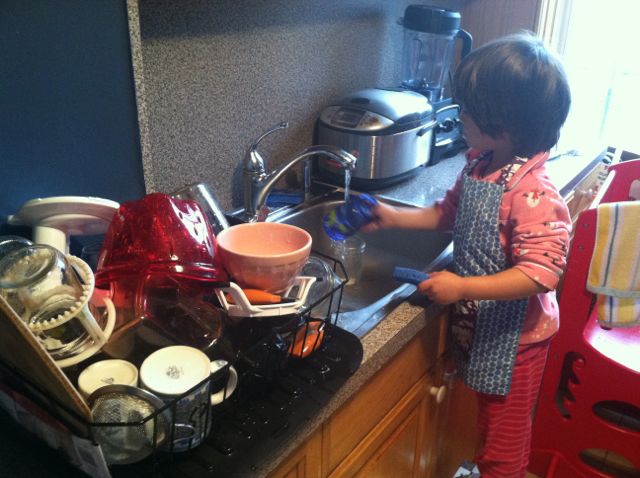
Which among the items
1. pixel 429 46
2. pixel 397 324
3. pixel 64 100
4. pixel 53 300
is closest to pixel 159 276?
pixel 53 300

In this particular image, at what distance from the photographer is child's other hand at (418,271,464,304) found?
96 centimetres

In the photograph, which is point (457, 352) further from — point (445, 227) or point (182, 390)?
point (182, 390)

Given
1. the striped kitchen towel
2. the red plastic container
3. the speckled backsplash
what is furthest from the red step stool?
the red plastic container

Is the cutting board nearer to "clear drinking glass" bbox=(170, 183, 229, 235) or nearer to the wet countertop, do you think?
the wet countertop

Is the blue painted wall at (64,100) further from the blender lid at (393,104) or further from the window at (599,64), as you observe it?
the window at (599,64)

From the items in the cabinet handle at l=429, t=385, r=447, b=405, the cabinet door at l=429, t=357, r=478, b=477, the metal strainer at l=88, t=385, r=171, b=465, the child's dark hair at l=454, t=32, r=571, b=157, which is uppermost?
the child's dark hair at l=454, t=32, r=571, b=157

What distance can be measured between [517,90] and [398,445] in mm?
700

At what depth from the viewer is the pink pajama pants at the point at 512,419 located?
1.15 metres

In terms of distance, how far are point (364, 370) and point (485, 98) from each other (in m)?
0.50

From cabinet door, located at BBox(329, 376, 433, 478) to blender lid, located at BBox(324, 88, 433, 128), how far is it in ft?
2.24

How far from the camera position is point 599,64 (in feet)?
6.49

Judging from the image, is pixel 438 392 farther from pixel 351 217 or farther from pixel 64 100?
pixel 64 100

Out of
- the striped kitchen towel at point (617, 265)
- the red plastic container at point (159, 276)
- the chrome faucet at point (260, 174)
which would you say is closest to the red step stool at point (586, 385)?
the striped kitchen towel at point (617, 265)

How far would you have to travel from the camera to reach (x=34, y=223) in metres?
0.74
